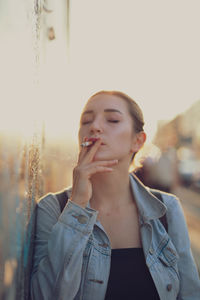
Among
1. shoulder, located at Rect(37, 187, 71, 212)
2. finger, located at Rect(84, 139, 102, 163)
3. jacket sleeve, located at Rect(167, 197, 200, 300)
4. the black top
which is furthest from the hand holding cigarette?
jacket sleeve, located at Rect(167, 197, 200, 300)

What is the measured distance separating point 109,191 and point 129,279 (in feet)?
1.72

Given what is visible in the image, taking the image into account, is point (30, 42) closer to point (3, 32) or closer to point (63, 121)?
point (3, 32)

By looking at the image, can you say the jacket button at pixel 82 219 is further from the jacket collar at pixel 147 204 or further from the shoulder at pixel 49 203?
the jacket collar at pixel 147 204

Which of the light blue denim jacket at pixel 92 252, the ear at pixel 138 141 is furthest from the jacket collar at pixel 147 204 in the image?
the ear at pixel 138 141

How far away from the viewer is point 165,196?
1798 mm

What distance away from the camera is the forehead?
1691 millimetres

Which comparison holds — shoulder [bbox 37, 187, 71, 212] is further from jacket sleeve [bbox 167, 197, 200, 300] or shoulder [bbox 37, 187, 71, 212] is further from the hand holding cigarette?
jacket sleeve [bbox 167, 197, 200, 300]

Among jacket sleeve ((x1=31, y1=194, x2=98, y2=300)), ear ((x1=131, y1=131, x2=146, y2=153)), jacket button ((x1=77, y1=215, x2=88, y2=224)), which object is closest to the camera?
jacket sleeve ((x1=31, y1=194, x2=98, y2=300))

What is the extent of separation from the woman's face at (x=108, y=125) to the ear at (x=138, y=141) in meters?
0.09

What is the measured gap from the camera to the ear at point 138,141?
1.88 m

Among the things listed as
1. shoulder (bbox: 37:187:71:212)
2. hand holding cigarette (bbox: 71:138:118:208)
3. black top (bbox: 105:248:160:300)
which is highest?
hand holding cigarette (bbox: 71:138:118:208)

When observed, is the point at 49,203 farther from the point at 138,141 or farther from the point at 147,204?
the point at 138,141

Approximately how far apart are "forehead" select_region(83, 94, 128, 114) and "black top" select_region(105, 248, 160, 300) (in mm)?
806

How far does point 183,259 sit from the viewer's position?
1.60 meters
